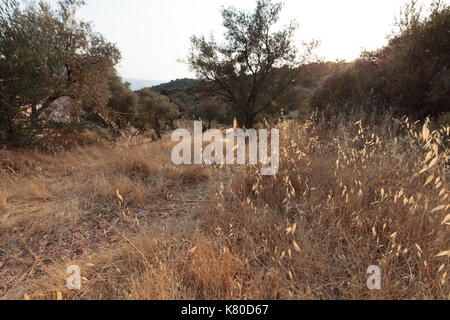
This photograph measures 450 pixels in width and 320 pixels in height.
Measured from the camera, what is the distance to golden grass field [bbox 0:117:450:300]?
1.31m

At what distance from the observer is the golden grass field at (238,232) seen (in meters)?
1.31

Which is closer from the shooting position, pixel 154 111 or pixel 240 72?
pixel 240 72

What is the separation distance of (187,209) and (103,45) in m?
8.70

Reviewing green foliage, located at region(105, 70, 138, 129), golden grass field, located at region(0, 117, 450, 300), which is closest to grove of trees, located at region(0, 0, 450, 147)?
golden grass field, located at region(0, 117, 450, 300)

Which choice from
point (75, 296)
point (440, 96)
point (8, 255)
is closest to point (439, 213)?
point (75, 296)

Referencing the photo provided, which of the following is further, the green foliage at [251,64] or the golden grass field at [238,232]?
the green foliage at [251,64]

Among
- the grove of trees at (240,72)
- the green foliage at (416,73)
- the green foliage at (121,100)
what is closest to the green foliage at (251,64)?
the grove of trees at (240,72)

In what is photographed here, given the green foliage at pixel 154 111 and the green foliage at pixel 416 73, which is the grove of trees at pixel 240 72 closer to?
the green foliage at pixel 416 73

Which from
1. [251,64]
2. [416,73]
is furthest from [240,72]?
[416,73]

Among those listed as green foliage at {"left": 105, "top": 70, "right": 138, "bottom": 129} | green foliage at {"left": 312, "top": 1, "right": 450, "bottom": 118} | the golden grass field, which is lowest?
the golden grass field

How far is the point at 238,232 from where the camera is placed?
2.00m

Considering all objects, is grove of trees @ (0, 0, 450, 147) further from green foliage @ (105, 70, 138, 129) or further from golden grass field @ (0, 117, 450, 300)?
green foliage @ (105, 70, 138, 129)

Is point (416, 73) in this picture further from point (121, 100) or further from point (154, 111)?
point (154, 111)
